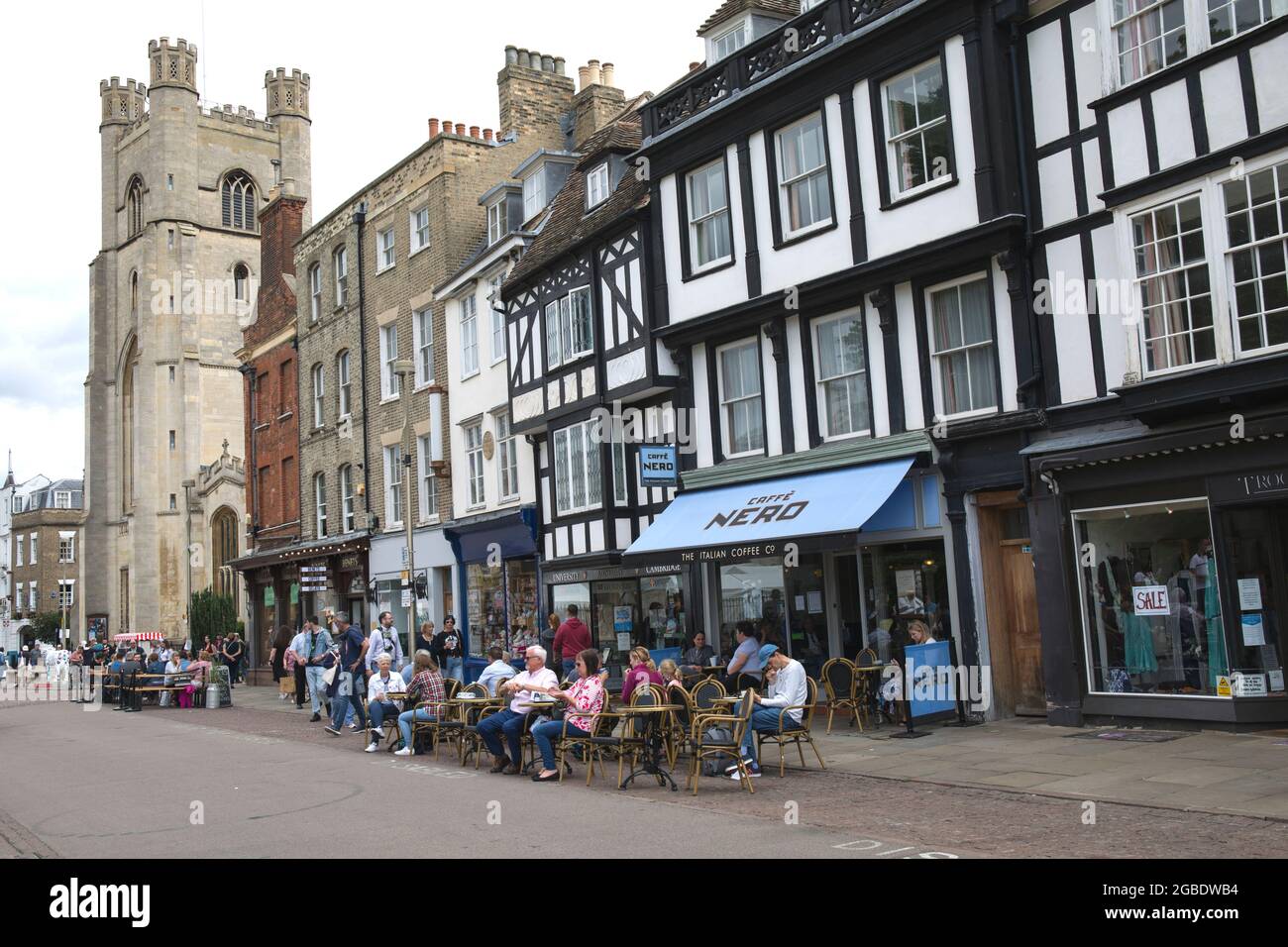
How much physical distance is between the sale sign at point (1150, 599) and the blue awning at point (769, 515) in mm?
3100

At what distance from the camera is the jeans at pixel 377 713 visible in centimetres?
1606

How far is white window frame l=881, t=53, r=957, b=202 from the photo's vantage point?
15.0m

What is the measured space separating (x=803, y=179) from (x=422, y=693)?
911 centimetres

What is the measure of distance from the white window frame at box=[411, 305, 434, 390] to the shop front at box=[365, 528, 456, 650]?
3.86 metres

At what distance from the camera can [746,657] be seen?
15.2m

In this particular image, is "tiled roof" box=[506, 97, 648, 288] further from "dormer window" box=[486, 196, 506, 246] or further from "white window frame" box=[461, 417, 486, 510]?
"white window frame" box=[461, 417, 486, 510]

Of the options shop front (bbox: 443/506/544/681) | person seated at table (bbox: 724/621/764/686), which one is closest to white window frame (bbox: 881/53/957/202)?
person seated at table (bbox: 724/621/764/686)

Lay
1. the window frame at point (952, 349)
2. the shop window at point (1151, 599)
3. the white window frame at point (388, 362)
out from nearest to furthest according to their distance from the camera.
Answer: the shop window at point (1151, 599) → the window frame at point (952, 349) → the white window frame at point (388, 362)

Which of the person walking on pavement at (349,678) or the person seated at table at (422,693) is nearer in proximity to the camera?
the person seated at table at (422,693)

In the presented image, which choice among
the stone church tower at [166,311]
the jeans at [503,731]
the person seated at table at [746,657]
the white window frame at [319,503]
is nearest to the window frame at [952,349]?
the person seated at table at [746,657]

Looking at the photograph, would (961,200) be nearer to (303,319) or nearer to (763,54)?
(763,54)

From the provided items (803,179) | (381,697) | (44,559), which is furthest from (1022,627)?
(44,559)

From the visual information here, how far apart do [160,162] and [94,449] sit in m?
18.3

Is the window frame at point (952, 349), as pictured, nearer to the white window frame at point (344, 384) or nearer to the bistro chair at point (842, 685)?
the bistro chair at point (842, 685)
